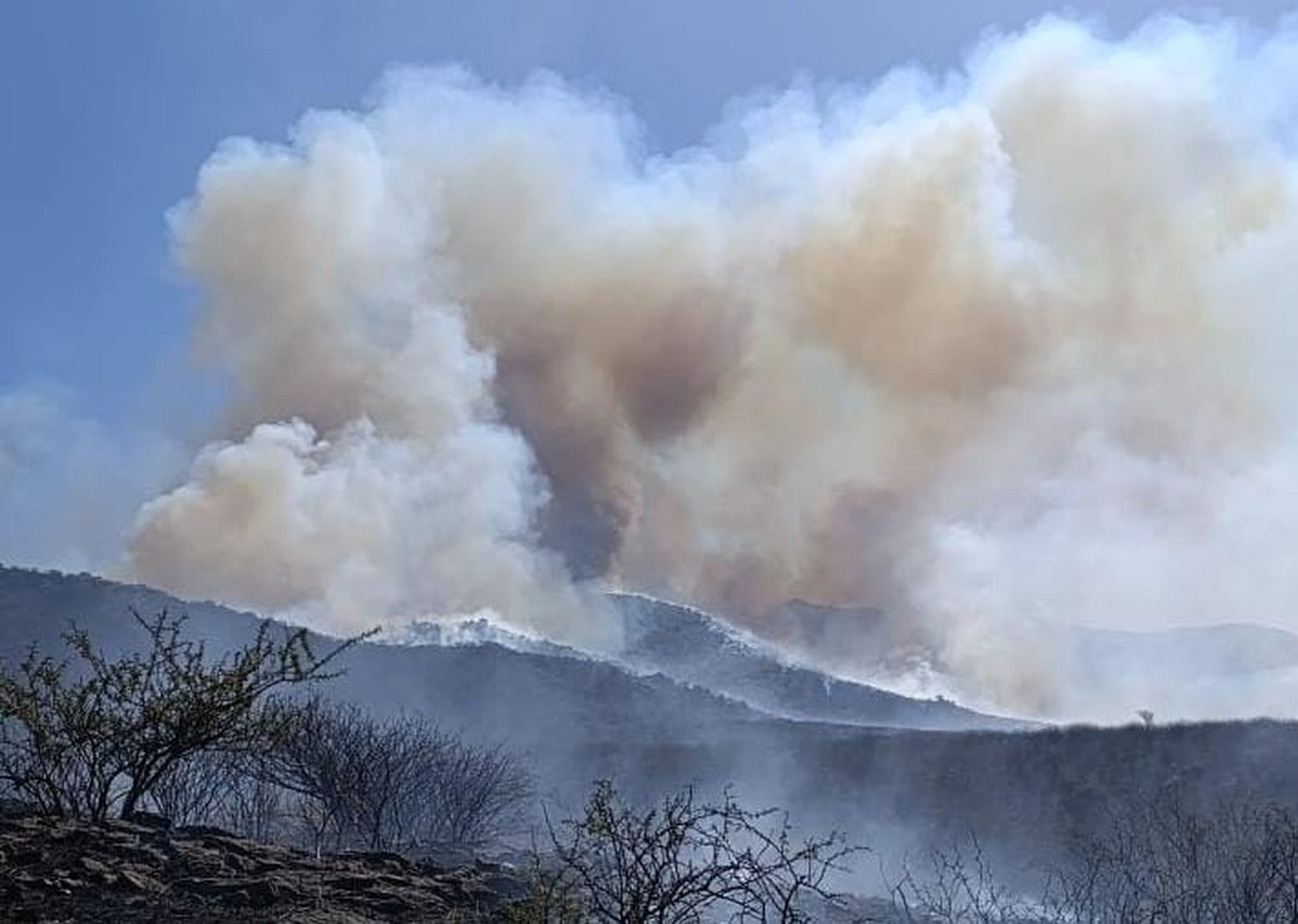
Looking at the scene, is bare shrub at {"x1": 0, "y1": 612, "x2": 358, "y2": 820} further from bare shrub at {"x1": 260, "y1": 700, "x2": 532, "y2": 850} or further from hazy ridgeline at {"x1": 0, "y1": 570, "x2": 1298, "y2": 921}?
hazy ridgeline at {"x1": 0, "y1": 570, "x2": 1298, "y2": 921}

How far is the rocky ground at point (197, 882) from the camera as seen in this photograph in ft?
33.1

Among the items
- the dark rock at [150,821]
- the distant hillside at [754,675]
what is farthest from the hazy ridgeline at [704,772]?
the distant hillside at [754,675]

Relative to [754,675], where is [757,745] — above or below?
below

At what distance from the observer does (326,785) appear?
2220 cm

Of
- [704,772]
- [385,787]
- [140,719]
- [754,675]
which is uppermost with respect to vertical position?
[754,675]

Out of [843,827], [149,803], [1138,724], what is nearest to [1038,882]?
[843,827]

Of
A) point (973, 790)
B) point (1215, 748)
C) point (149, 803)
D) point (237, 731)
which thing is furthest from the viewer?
point (973, 790)

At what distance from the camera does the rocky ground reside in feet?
33.1

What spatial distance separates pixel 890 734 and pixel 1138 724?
8.23 meters

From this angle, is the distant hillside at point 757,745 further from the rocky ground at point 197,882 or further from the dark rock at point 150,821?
the rocky ground at point 197,882

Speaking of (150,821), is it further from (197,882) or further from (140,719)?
(197,882)

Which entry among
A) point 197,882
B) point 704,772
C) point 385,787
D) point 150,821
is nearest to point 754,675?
point 704,772

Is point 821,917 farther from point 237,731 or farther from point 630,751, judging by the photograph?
point 630,751

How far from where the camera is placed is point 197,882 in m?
11.0
